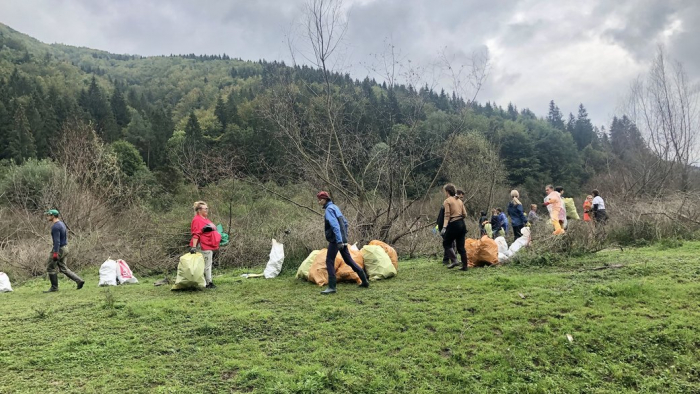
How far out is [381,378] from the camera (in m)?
3.62

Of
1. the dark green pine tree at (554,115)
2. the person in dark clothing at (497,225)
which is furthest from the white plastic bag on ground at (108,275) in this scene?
the dark green pine tree at (554,115)

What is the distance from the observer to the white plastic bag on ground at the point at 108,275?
28.1 feet

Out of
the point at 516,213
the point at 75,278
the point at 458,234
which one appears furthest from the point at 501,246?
the point at 75,278

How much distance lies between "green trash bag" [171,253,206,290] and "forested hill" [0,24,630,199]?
6.61m

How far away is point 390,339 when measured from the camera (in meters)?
4.36

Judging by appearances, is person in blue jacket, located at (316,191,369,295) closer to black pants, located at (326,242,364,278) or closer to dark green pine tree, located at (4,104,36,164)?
black pants, located at (326,242,364,278)

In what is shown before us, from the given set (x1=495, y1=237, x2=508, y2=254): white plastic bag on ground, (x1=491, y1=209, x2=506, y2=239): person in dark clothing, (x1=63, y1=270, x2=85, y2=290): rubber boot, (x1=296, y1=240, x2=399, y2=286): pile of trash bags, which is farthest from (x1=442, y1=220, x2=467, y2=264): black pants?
(x1=63, y1=270, x2=85, y2=290): rubber boot

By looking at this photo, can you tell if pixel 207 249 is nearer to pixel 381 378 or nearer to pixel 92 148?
pixel 381 378

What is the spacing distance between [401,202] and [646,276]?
7.56m

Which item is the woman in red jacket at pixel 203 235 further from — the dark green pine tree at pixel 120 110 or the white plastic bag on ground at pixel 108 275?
the dark green pine tree at pixel 120 110

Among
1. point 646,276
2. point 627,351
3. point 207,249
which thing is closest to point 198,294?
point 207,249

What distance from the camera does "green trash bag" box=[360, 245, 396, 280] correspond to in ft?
23.7

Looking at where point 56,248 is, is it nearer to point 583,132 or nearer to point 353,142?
point 353,142

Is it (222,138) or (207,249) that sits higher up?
(222,138)
